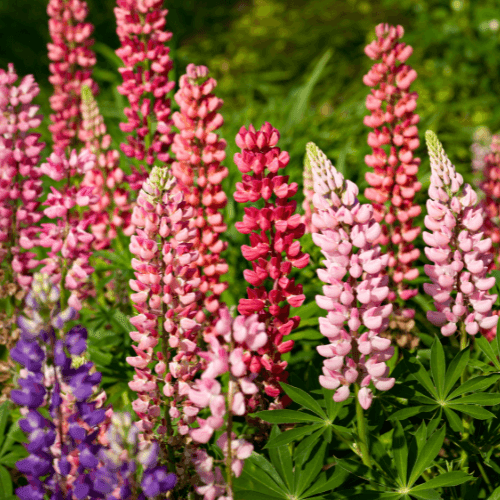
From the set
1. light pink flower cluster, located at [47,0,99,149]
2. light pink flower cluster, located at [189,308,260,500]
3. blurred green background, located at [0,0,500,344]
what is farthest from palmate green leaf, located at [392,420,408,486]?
light pink flower cluster, located at [47,0,99,149]

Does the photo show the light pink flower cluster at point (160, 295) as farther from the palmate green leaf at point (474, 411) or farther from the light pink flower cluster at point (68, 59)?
the light pink flower cluster at point (68, 59)

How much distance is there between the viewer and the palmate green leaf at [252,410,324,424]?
1.90 metres

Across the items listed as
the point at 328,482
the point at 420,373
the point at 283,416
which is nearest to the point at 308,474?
the point at 328,482

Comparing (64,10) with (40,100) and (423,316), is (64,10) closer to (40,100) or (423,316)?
(423,316)

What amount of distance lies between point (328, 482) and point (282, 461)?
15cm

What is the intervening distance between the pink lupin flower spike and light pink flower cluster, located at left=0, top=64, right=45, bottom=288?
4.97 ft

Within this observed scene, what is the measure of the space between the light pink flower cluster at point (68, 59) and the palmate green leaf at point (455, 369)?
2.28 metres

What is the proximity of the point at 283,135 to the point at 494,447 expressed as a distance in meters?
2.97

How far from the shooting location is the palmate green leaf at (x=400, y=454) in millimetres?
1822

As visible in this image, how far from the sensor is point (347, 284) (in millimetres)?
1767

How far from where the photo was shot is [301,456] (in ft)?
6.24

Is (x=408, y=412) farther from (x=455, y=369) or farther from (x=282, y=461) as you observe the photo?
(x=282, y=461)

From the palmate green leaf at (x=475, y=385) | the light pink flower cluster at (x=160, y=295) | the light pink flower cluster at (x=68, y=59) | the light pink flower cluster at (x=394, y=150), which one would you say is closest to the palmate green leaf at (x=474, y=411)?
the palmate green leaf at (x=475, y=385)

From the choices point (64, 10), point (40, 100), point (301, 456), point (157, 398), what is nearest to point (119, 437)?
point (157, 398)
